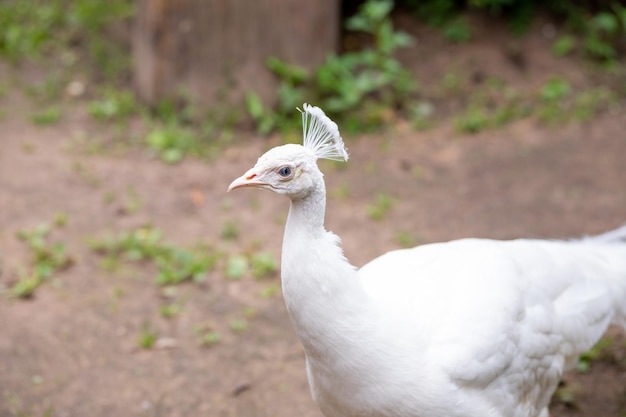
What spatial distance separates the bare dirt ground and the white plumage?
31.7 inches

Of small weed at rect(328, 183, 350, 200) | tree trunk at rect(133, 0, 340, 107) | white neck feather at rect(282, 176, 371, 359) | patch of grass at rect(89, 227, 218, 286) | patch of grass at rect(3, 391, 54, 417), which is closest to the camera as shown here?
white neck feather at rect(282, 176, 371, 359)

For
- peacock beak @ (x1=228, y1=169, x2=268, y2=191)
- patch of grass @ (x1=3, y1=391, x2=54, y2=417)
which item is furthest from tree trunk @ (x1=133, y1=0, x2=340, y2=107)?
peacock beak @ (x1=228, y1=169, x2=268, y2=191)

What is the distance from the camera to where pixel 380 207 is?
223 inches

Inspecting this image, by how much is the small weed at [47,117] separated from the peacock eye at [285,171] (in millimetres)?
4305

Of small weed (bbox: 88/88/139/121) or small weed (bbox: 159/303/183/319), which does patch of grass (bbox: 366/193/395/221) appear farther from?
small weed (bbox: 88/88/139/121)

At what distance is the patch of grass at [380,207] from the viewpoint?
5.57 metres

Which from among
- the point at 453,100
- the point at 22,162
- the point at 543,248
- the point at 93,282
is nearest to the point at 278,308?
the point at 93,282

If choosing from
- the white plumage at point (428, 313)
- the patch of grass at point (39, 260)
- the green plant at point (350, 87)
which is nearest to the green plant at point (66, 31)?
the green plant at point (350, 87)

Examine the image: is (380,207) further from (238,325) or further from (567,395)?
(567,395)

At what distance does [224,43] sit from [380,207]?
1.89 metres

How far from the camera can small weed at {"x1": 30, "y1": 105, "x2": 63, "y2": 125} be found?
6508mm

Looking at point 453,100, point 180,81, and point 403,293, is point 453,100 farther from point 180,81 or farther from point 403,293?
point 403,293

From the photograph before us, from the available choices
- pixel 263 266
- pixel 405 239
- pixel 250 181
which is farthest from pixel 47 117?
pixel 250 181

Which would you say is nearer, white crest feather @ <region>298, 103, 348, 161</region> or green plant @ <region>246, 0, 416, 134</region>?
white crest feather @ <region>298, 103, 348, 161</region>
